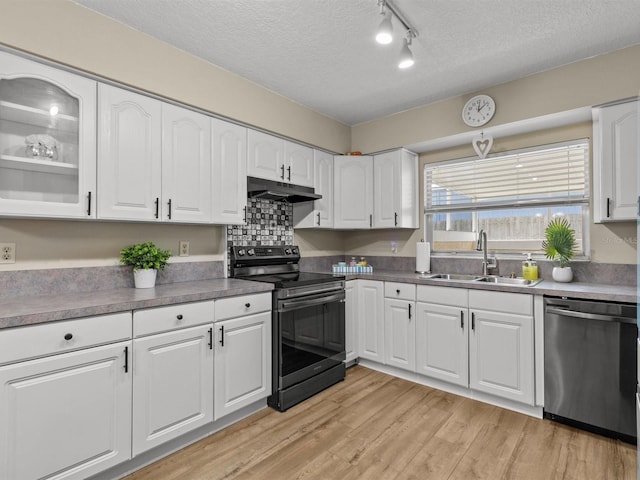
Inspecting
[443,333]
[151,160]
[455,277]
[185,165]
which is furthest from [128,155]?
[455,277]

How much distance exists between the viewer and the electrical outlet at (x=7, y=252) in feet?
6.25

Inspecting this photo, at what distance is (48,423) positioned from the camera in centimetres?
156

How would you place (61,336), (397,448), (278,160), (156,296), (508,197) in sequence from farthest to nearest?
1. (508,197)
2. (278,160)
3. (397,448)
4. (156,296)
5. (61,336)

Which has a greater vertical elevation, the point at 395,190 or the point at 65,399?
the point at 395,190

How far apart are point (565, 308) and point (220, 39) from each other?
2.88 m

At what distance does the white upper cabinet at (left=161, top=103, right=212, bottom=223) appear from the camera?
232 cm

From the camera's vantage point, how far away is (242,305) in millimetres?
2355

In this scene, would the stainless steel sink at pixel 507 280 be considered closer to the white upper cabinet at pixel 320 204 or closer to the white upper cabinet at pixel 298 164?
the white upper cabinet at pixel 320 204

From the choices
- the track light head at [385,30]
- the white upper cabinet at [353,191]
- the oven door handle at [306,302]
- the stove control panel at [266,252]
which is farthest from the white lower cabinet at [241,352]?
the track light head at [385,30]

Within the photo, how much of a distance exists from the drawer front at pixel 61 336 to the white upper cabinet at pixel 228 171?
3.42ft

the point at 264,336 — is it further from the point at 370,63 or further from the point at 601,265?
the point at 601,265

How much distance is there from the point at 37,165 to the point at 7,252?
521 millimetres

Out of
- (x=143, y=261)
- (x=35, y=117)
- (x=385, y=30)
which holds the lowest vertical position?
(x=143, y=261)

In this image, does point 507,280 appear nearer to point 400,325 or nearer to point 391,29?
point 400,325
